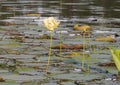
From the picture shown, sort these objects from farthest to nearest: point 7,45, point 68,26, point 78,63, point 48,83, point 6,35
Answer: point 68,26
point 6,35
point 7,45
point 78,63
point 48,83

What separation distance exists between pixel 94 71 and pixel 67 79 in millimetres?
485

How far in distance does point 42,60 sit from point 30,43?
1.35m

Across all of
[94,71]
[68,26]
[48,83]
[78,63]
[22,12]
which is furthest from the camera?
[22,12]

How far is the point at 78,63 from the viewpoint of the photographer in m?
5.52

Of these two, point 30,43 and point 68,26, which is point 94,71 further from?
point 68,26

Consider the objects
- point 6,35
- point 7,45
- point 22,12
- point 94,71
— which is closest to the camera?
point 94,71

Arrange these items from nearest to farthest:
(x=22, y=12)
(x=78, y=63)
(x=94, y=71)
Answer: (x=94, y=71) → (x=78, y=63) → (x=22, y=12)

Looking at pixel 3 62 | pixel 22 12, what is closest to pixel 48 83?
pixel 3 62

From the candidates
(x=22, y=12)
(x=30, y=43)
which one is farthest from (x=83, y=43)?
(x=22, y=12)

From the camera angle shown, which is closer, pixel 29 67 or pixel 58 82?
pixel 58 82

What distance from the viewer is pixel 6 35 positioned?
7.82 metres

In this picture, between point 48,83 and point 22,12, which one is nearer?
point 48,83

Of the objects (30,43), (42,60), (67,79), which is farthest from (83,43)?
(67,79)

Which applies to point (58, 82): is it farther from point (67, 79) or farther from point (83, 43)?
point (83, 43)
